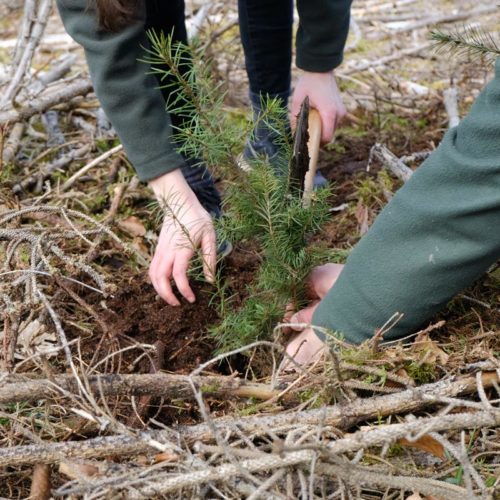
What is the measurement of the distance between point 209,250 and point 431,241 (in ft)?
2.58

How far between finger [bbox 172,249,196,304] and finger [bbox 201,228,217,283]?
49mm

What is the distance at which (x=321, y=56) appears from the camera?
2.76m

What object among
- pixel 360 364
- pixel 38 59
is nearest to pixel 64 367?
Answer: pixel 360 364

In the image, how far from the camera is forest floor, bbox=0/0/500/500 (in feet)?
4.81

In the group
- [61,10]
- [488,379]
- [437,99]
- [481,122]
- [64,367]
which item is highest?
[61,10]

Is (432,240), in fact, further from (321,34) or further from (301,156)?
(321,34)

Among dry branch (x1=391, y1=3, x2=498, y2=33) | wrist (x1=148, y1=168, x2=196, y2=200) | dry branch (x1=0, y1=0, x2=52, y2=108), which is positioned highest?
dry branch (x1=0, y1=0, x2=52, y2=108)

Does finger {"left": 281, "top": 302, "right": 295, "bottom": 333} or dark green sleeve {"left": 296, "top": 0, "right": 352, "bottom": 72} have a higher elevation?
dark green sleeve {"left": 296, "top": 0, "right": 352, "bottom": 72}

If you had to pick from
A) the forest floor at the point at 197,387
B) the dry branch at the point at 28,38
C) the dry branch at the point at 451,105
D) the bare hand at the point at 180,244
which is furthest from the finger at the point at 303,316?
the dry branch at the point at 28,38

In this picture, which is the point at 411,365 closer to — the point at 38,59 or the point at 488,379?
the point at 488,379

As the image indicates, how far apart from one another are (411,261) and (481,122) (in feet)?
1.26

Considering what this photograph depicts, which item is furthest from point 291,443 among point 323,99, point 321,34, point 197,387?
point 321,34

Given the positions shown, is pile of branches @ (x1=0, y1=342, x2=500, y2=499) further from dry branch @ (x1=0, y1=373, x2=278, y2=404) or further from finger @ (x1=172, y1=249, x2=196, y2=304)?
finger @ (x1=172, y1=249, x2=196, y2=304)

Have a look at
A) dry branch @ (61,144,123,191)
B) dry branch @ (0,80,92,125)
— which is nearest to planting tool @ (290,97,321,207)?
dry branch @ (61,144,123,191)
